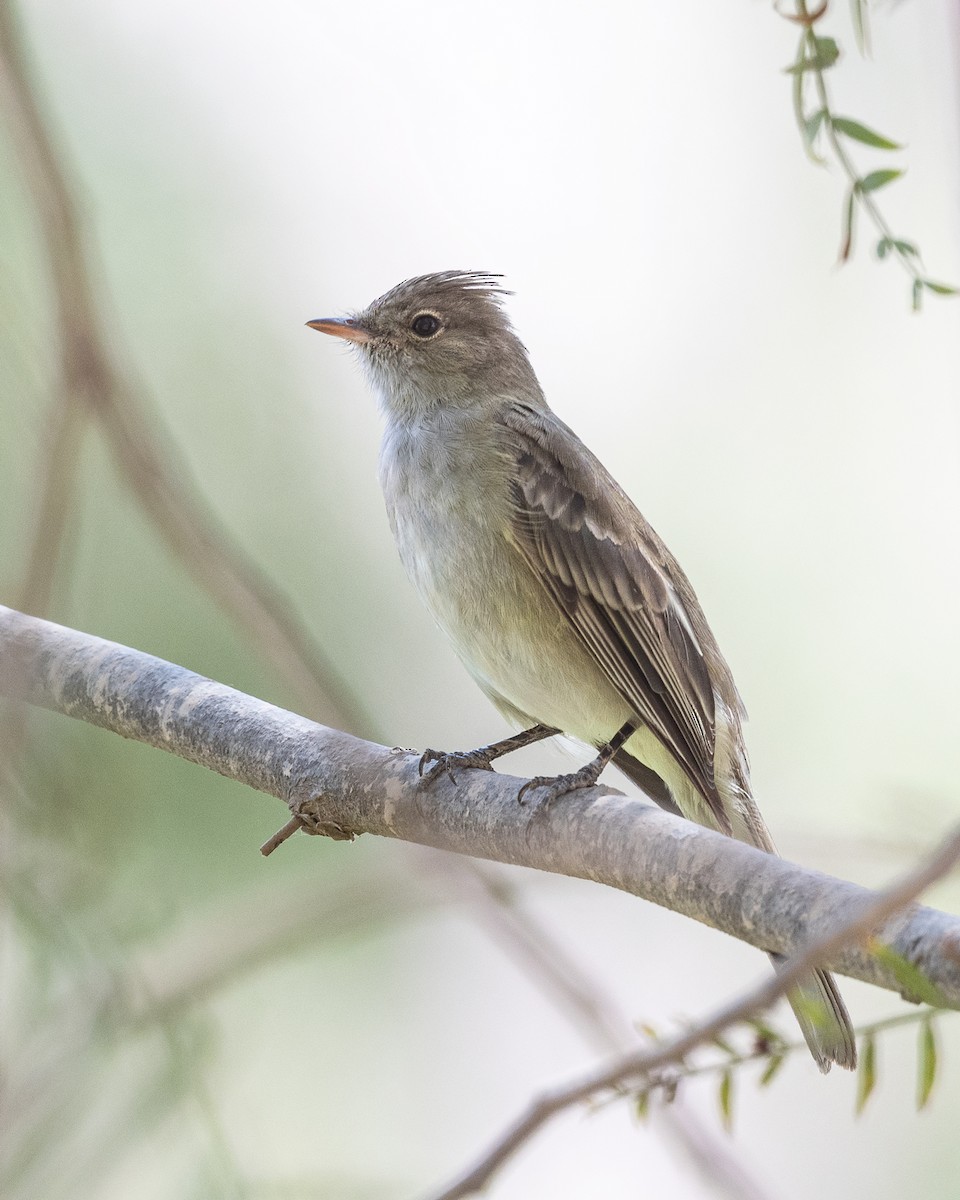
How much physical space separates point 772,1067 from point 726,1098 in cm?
9

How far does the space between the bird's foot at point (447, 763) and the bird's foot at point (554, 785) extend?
0.24m

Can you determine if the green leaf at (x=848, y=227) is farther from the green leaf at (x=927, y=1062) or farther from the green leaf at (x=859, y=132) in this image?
the green leaf at (x=927, y=1062)

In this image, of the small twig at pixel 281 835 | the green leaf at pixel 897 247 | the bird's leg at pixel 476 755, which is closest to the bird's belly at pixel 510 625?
the bird's leg at pixel 476 755

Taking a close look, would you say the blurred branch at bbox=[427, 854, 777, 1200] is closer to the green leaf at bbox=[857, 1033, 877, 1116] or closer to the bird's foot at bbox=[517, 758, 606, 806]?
the bird's foot at bbox=[517, 758, 606, 806]

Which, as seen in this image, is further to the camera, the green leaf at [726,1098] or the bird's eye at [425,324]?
the bird's eye at [425,324]

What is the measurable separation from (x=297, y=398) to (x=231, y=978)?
132 inches

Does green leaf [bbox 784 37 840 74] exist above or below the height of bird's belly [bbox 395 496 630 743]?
above

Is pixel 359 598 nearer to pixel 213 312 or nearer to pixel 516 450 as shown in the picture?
pixel 213 312

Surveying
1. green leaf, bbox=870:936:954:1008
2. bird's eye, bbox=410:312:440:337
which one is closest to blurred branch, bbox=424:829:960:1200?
green leaf, bbox=870:936:954:1008

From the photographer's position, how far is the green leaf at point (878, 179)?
248 cm

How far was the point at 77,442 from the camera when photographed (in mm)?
2695

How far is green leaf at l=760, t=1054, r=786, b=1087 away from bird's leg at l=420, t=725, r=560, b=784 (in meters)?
1.27

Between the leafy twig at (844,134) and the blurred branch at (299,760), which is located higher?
the leafy twig at (844,134)

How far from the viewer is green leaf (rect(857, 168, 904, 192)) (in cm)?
248
